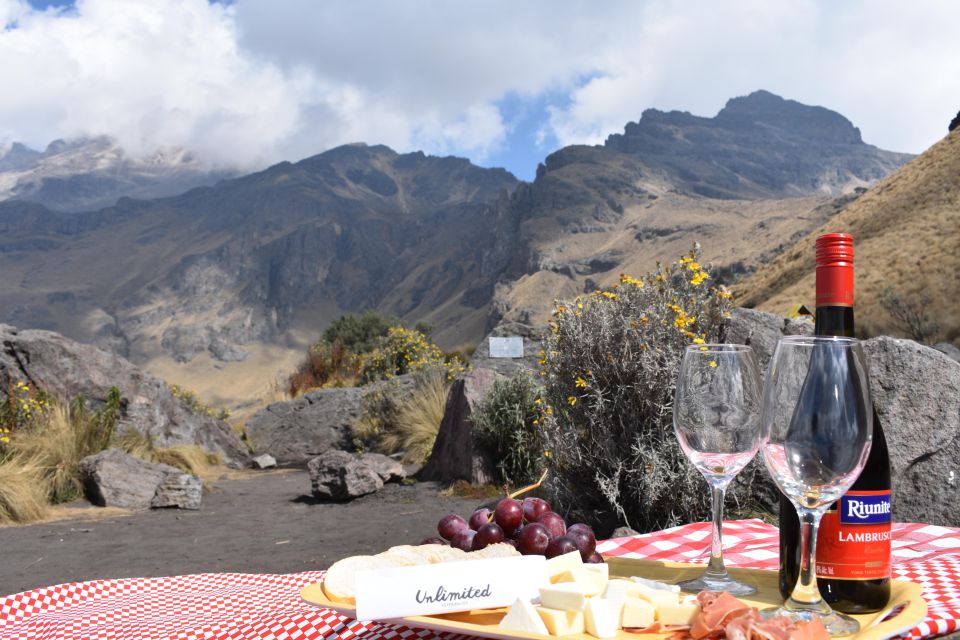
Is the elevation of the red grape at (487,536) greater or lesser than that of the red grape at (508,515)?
lesser

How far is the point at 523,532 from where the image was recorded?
161 cm

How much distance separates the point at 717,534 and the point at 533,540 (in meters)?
0.37

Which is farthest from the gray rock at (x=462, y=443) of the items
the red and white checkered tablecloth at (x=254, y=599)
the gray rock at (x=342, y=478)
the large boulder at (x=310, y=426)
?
the red and white checkered tablecloth at (x=254, y=599)

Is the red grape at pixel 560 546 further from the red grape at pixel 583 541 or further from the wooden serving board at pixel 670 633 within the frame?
the wooden serving board at pixel 670 633

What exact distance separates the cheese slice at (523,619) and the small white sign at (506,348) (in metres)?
8.37

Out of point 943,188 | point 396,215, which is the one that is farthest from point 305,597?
point 396,215

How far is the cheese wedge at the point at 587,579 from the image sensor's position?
1192 mm

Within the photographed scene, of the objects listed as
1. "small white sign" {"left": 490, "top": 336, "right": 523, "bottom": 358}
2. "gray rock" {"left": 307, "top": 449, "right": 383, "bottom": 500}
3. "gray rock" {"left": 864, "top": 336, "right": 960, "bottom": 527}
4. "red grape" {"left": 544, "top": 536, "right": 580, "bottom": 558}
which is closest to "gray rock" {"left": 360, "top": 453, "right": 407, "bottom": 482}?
"gray rock" {"left": 307, "top": 449, "right": 383, "bottom": 500}

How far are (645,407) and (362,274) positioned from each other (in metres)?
138

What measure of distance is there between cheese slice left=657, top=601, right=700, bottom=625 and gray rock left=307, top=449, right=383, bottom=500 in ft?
20.7

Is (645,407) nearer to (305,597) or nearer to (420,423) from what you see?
(305,597)

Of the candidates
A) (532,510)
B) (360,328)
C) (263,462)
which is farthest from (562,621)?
(360,328)

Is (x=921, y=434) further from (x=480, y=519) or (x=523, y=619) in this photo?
(x=523, y=619)

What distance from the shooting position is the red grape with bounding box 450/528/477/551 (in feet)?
5.45
